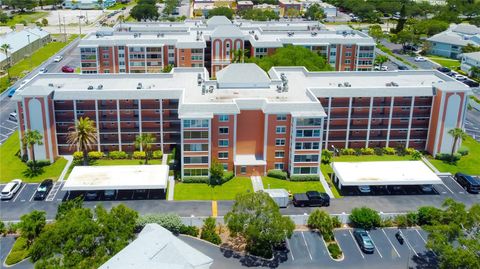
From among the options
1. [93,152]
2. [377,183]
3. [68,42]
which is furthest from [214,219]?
[68,42]

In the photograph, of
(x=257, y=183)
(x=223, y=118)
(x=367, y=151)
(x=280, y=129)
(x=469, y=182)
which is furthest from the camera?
(x=367, y=151)

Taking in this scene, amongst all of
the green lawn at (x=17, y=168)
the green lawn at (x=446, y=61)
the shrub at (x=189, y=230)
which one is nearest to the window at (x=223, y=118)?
the shrub at (x=189, y=230)

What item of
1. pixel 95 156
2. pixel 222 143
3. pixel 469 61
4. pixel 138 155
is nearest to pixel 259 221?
pixel 222 143

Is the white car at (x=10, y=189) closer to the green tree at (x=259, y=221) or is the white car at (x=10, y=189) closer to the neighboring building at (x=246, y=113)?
the neighboring building at (x=246, y=113)

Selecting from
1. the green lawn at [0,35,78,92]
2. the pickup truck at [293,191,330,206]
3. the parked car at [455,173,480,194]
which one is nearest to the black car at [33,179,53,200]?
the pickup truck at [293,191,330,206]

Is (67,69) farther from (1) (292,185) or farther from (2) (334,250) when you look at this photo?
(2) (334,250)

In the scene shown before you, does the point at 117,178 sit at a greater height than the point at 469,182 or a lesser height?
greater
